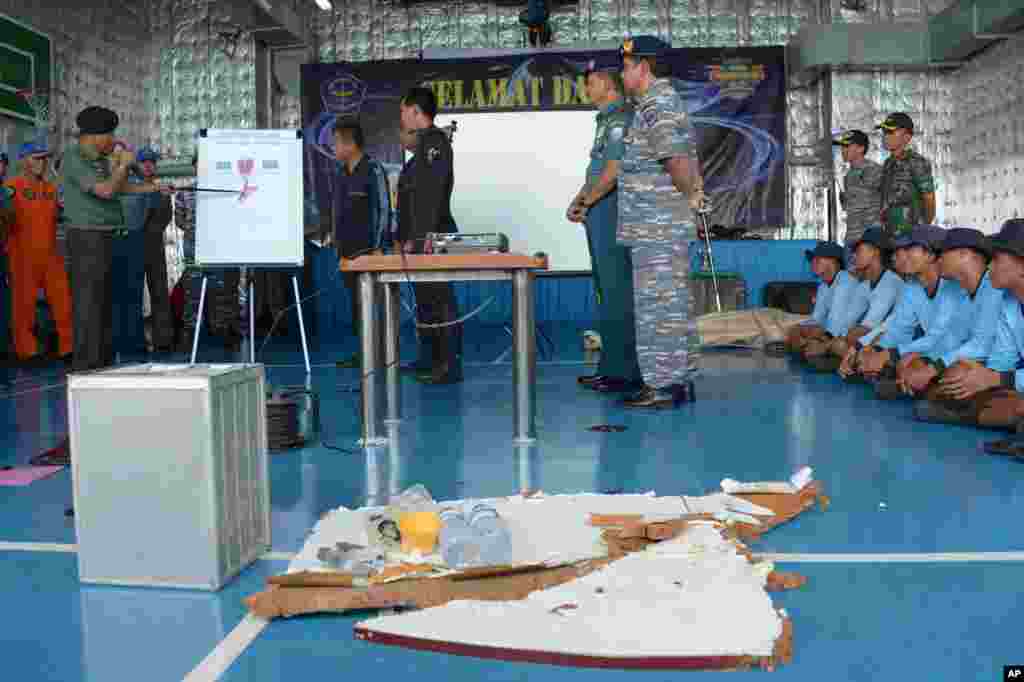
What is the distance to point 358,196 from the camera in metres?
5.55

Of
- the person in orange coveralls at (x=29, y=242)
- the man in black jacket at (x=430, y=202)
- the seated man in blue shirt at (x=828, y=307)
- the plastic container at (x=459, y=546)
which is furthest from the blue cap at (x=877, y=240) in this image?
the person in orange coveralls at (x=29, y=242)

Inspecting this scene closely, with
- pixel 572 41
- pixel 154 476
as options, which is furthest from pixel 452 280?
pixel 572 41

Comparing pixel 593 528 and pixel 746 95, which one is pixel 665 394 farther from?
pixel 746 95

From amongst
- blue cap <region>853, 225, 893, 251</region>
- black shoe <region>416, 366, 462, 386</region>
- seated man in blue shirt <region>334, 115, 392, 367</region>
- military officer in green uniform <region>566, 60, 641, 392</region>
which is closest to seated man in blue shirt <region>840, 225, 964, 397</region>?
blue cap <region>853, 225, 893, 251</region>

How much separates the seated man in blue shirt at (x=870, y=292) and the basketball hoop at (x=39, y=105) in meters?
6.22

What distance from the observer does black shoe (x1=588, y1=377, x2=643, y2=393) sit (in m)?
4.70

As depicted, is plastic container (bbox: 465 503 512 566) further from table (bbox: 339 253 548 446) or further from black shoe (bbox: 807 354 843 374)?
black shoe (bbox: 807 354 843 374)

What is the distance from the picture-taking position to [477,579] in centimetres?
185

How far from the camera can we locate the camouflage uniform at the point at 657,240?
13.2 ft

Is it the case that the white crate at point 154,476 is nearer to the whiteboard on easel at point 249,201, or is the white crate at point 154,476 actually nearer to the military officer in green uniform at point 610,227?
the whiteboard on easel at point 249,201

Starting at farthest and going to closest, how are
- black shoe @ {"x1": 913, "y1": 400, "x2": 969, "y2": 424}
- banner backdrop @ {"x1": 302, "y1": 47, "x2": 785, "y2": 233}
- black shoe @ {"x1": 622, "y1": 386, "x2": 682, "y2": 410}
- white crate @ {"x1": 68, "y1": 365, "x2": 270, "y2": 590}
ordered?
banner backdrop @ {"x1": 302, "y1": 47, "x2": 785, "y2": 233} < black shoe @ {"x1": 622, "y1": 386, "x2": 682, "y2": 410} < black shoe @ {"x1": 913, "y1": 400, "x2": 969, "y2": 424} < white crate @ {"x1": 68, "y1": 365, "x2": 270, "y2": 590}

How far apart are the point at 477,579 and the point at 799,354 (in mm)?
4978

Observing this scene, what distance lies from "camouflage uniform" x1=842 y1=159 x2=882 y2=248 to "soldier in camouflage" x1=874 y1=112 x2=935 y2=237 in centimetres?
33

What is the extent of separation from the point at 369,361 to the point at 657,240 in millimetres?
1318
